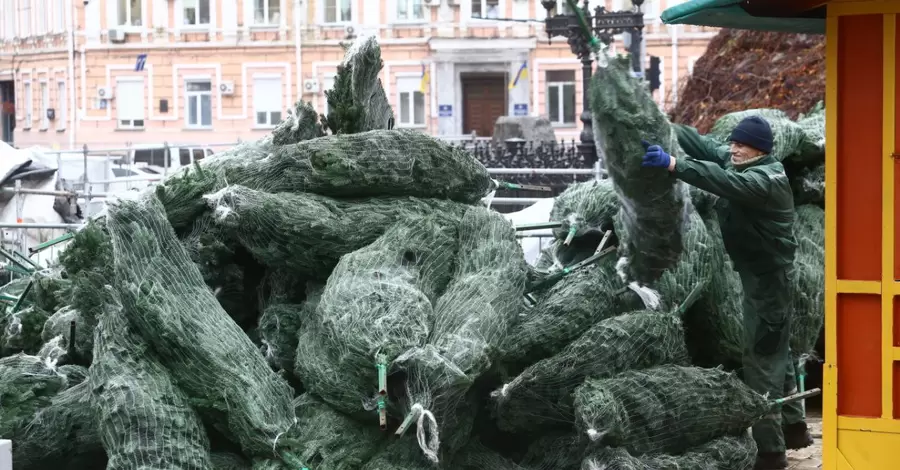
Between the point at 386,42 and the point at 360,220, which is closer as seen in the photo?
the point at 360,220

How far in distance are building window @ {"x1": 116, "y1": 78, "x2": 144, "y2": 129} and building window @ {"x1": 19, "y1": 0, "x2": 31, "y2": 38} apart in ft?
14.5

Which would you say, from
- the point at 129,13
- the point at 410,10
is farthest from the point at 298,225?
the point at 129,13

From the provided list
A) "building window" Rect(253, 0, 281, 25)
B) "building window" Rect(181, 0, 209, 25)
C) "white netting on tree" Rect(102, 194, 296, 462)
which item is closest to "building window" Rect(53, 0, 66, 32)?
"building window" Rect(181, 0, 209, 25)

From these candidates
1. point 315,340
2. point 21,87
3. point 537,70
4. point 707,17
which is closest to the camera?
point 707,17

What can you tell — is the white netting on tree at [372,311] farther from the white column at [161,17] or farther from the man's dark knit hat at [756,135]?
the white column at [161,17]

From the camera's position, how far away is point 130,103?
3747 centimetres

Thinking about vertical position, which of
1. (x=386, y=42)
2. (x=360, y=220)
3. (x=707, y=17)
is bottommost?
(x=360, y=220)

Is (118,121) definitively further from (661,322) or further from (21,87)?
(661,322)

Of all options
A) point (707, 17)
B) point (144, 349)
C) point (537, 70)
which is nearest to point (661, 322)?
point (707, 17)

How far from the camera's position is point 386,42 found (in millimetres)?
36062

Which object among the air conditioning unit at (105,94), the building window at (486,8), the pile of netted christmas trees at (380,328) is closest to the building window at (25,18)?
the air conditioning unit at (105,94)

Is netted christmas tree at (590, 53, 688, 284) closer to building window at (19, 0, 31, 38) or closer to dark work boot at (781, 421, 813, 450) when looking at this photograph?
dark work boot at (781, 421, 813, 450)

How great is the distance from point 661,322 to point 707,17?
1.39 m

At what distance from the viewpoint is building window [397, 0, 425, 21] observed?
35.8 metres
